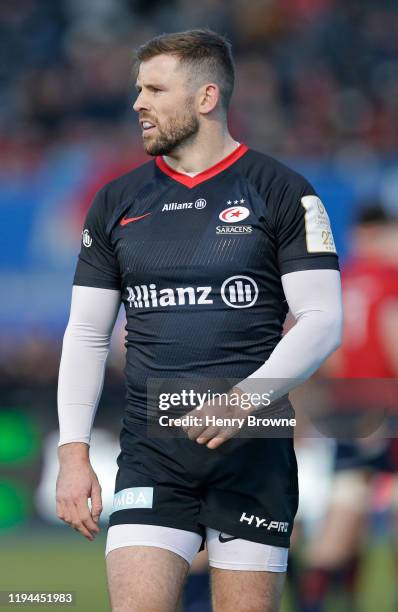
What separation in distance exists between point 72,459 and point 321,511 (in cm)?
380

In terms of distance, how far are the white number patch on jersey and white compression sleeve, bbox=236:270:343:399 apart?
8 centimetres

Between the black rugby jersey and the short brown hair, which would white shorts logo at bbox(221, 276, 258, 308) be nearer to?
the black rugby jersey

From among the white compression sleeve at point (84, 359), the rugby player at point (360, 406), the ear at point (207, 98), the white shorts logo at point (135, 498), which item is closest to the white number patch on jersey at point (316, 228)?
the ear at point (207, 98)

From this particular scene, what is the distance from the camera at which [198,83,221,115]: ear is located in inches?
163

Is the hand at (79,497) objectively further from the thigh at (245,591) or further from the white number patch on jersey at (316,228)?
the white number patch on jersey at (316,228)

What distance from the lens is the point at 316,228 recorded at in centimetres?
391

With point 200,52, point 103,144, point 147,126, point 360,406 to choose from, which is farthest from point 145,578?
point 103,144

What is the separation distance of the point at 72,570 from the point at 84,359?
450cm

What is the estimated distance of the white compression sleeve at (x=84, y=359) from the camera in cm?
400

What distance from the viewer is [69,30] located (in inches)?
558

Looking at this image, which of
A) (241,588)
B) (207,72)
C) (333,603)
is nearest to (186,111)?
(207,72)

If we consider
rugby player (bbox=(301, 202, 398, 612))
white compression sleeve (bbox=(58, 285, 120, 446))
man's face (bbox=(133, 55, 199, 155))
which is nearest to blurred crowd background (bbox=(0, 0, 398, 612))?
rugby player (bbox=(301, 202, 398, 612))

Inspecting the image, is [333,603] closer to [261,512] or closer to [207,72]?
[261,512]

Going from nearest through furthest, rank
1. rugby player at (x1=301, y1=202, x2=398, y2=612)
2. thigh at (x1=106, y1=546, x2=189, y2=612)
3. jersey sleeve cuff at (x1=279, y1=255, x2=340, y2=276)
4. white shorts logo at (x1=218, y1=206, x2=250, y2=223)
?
1. thigh at (x1=106, y1=546, x2=189, y2=612)
2. jersey sleeve cuff at (x1=279, y1=255, x2=340, y2=276)
3. white shorts logo at (x1=218, y1=206, x2=250, y2=223)
4. rugby player at (x1=301, y1=202, x2=398, y2=612)
